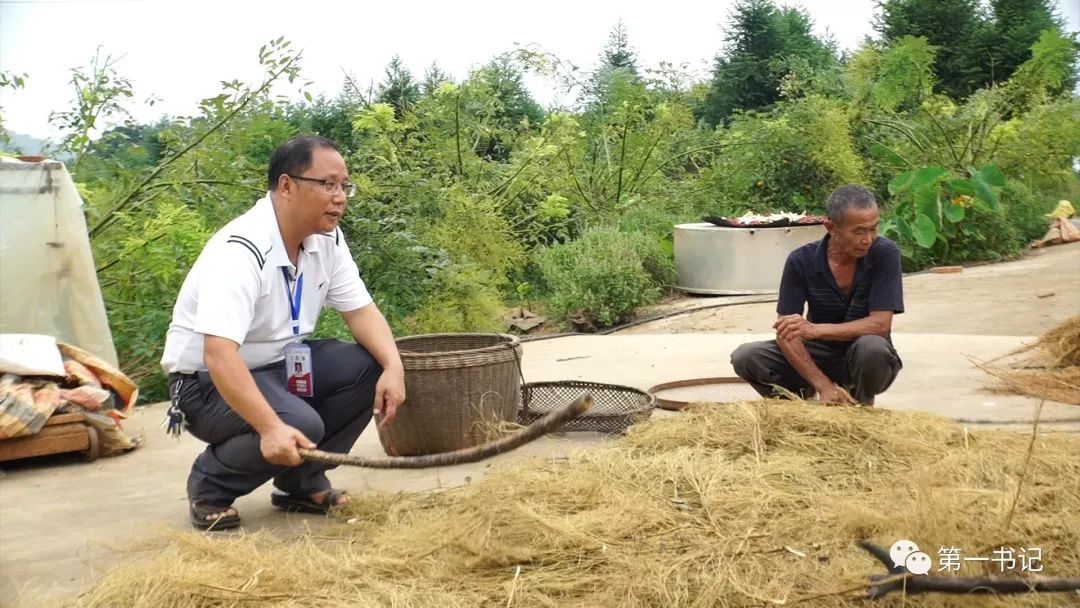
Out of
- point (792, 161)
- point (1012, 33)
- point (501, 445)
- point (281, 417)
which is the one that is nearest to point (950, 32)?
point (1012, 33)

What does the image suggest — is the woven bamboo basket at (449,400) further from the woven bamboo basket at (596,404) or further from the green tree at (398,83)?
the green tree at (398,83)

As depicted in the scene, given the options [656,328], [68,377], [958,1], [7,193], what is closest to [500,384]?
[68,377]

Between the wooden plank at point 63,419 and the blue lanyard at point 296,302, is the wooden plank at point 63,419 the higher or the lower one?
the lower one

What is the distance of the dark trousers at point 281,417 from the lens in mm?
3422

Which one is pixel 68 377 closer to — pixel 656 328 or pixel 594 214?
pixel 656 328

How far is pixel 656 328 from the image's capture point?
9.00 meters

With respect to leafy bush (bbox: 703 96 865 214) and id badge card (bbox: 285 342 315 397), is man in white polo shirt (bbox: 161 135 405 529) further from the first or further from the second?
leafy bush (bbox: 703 96 865 214)

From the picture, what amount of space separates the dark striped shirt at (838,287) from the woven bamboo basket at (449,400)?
3.95ft

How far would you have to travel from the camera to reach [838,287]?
173 inches

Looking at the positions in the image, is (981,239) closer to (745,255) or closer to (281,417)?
(745,255)

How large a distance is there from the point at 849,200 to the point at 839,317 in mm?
548

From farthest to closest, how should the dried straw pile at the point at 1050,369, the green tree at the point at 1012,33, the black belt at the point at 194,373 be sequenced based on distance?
the green tree at the point at 1012,33, the dried straw pile at the point at 1050,369, the black belt at the point at 194,373

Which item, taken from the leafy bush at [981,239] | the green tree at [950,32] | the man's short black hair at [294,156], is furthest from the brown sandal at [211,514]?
the green tree at [950,32]

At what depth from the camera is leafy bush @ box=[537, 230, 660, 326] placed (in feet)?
30.8
